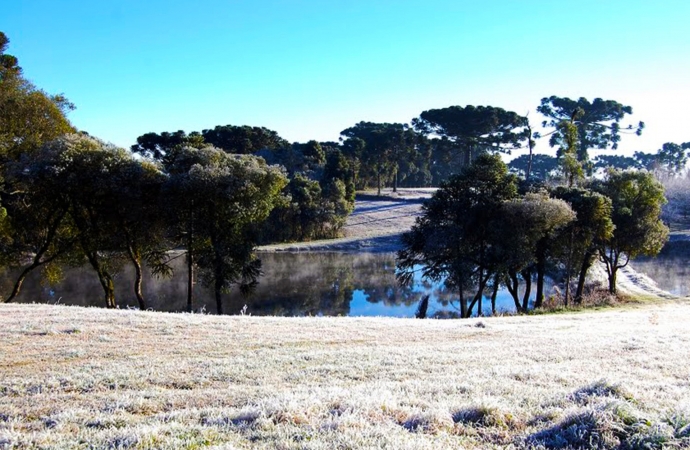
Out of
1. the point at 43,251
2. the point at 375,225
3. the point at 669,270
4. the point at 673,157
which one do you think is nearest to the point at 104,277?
the point at 43,251

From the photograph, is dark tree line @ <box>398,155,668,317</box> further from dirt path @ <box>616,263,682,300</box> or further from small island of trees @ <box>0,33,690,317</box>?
dirt path @ <box>616,263,682,300</box>

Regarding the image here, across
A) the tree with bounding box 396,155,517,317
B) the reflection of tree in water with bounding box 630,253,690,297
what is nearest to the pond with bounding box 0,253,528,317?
the tree with bounding box 396,155,517,317

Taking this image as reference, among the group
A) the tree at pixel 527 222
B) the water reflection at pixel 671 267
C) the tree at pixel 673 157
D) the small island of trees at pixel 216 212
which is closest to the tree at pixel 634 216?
the small island of trees at pixel 216 212

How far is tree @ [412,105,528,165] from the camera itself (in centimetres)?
9388

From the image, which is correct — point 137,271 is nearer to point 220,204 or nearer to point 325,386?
point 220,204

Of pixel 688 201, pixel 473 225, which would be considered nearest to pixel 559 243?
pixel 473 225

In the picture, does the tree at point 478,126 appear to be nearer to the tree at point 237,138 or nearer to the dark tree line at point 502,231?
the tree at point 237,138

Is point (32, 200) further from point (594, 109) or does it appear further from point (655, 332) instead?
point (594, 109)

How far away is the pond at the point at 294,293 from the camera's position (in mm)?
33594

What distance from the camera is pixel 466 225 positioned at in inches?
1266

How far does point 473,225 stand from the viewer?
3244cm

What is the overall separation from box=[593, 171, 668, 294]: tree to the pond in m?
9.01

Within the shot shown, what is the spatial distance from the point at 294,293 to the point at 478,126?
68.1 metres

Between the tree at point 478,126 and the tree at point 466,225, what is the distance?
199 feet
